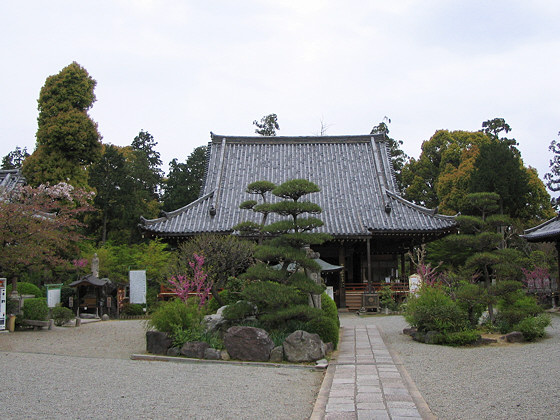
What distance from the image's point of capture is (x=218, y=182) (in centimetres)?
2327

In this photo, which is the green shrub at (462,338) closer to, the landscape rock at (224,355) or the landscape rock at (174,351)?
the landscape rock at (224,355)

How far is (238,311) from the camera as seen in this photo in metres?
9.89

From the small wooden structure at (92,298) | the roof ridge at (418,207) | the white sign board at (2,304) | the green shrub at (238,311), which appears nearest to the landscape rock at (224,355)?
the green shrub at (238,311)

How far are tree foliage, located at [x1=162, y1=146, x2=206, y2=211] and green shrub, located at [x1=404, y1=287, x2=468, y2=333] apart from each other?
26.7 metres

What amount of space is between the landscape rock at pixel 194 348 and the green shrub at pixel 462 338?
17.2ft

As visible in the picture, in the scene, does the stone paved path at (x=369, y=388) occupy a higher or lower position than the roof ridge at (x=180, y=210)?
lower

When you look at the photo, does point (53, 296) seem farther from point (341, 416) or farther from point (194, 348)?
→ point (341, 416)

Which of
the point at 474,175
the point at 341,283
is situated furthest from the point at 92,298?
the point at 474,175

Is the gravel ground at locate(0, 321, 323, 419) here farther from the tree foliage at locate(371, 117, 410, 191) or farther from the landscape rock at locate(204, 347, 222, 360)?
the tree foliage at locate(371, 117, 410, 191)

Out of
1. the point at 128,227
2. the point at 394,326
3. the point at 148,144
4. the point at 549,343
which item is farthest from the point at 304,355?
the point at 148,144

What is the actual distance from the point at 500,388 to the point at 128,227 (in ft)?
91.5

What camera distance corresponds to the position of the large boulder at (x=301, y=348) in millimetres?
8727

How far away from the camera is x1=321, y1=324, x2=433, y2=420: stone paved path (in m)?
5.41

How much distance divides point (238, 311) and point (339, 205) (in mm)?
12802
